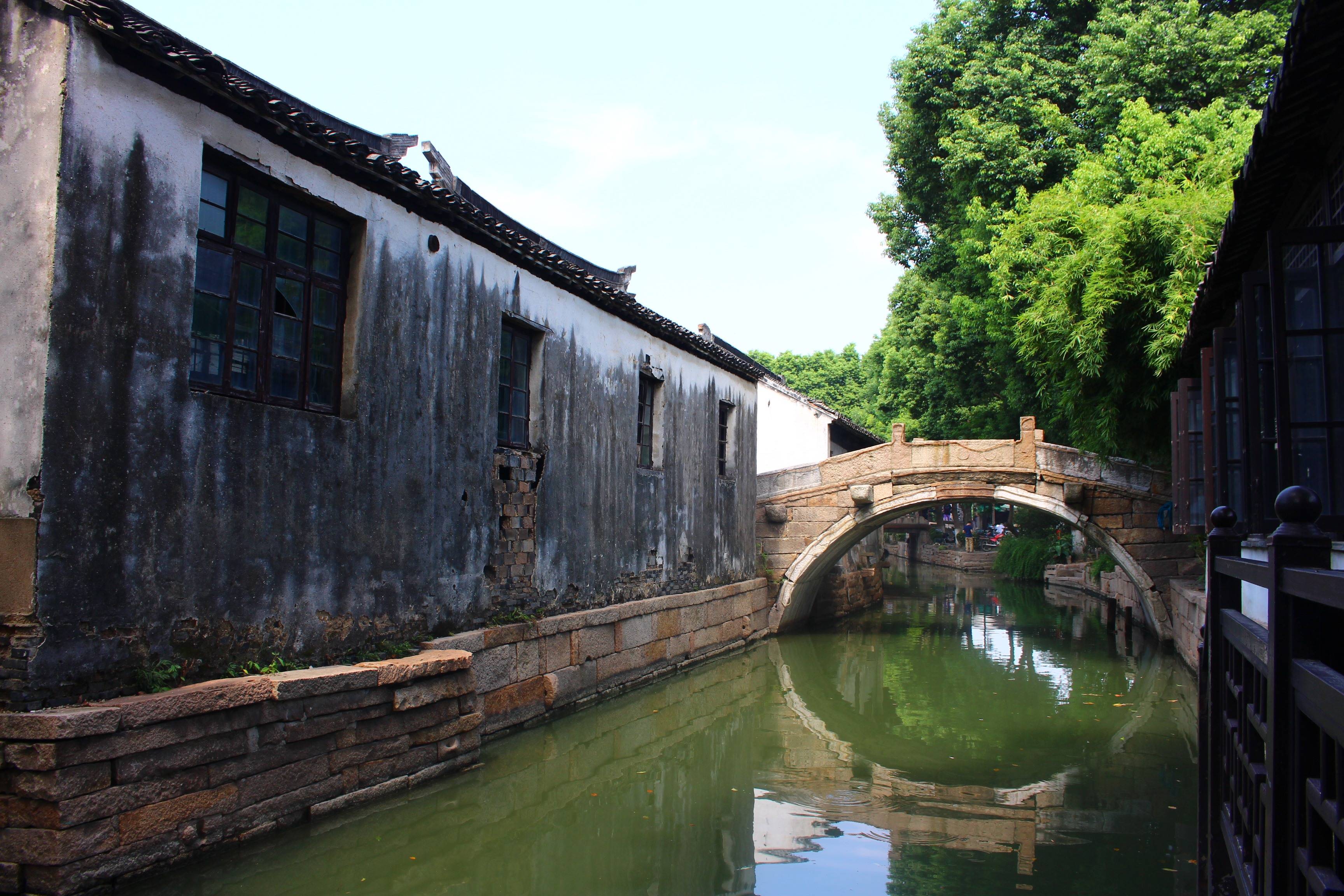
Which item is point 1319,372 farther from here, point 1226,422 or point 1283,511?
point 1283,511

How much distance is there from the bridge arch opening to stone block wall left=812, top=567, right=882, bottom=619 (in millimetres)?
1394

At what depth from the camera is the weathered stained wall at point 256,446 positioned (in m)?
4.02

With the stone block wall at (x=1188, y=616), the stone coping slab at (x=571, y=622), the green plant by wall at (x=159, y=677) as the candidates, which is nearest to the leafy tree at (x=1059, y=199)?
the stone block wall at (x=1188, y=616)

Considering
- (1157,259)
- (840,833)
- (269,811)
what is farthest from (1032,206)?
(269,811)

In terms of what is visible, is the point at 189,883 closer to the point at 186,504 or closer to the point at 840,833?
the point at 186,504

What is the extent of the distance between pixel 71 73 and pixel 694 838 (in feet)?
16.1

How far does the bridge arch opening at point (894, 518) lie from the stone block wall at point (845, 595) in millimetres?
1394

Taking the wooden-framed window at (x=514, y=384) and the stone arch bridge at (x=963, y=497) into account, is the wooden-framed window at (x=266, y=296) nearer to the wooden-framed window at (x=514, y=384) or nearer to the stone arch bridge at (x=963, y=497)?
the wooden-framed window at (x=514, y=384)

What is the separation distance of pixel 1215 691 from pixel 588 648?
5487mm

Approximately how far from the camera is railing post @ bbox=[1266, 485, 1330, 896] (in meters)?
1.95

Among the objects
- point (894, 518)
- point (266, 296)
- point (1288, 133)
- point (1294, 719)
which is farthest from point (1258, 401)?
point (894, 518)

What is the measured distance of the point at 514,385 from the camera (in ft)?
25.0

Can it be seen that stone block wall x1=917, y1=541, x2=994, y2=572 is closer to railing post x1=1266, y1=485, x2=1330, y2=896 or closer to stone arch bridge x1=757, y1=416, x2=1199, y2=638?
stone arch bridge x1=757, y1=416, x2=1199, y2=638

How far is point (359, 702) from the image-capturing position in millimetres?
5203
